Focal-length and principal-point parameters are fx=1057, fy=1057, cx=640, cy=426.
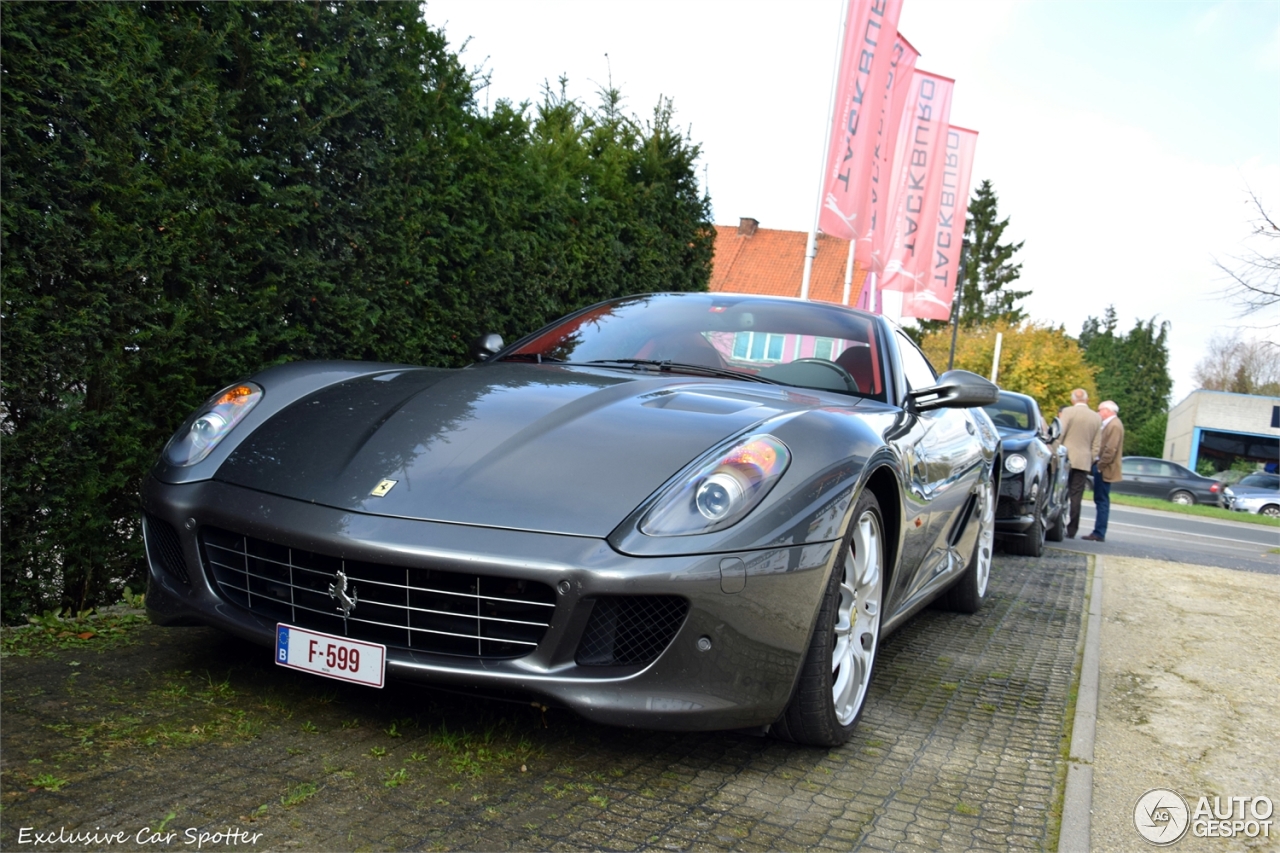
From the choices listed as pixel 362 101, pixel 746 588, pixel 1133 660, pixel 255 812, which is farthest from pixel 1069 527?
pixel 255 812

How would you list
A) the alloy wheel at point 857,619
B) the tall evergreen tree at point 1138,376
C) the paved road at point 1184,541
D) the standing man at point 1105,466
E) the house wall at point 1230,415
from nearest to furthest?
the alloy wheel at point 857,619 → the paved road at point 1184,541 → the standing man at point 1105,466 → the house wall at point 1230,415 → the tall evergreen tree at point 1138,376

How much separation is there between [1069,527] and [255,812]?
471 inches

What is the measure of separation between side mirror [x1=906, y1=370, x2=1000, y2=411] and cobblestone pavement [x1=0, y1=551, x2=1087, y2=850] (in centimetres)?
121

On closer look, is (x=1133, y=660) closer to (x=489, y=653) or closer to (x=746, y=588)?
(x=746, y=588)

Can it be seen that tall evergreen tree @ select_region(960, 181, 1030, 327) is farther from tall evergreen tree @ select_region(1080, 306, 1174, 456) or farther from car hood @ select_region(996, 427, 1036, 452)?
car hood @ select_region(996, 427, 1036, 452)

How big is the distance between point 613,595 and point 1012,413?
904 centimetres

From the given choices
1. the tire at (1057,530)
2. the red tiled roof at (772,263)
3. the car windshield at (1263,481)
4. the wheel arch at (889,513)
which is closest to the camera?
the wheel arch at (889,513)

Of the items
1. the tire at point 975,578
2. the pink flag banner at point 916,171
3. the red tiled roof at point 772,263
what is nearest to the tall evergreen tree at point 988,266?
the red tiled roof at point 772,263

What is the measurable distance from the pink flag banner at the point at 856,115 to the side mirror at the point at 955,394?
8.62 meters

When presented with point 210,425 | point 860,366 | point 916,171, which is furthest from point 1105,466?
point 210,425

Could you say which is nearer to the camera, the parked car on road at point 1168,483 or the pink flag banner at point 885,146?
the pink flag banner at point 885,146

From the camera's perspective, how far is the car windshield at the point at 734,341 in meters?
4.19

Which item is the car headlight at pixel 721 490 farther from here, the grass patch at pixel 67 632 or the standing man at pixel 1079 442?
the standing man at pixel 1079 442

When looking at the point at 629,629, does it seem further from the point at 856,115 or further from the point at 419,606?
the point at 856,115
